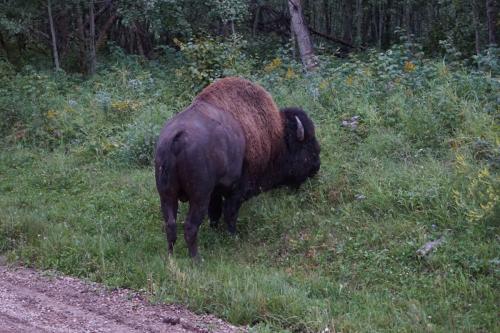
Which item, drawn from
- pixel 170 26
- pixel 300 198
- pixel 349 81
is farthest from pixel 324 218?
pixel 170 26

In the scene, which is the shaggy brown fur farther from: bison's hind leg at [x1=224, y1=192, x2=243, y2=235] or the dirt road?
the dirt road

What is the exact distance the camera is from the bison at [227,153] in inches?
301

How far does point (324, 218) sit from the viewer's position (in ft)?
29.2

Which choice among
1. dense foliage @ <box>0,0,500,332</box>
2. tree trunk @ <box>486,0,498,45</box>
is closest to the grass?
dense foliage @ <box>0,0,500,332</box>

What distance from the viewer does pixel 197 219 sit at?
7.84 m

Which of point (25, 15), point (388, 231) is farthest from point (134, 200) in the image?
point (25, 15)

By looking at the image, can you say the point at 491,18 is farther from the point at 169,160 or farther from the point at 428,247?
the point at 169,160

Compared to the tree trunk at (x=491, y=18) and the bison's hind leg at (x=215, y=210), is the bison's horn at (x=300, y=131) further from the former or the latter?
the tree trunk at (x=491, y=18)

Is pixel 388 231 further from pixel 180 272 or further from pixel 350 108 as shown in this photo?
pixel 350 108

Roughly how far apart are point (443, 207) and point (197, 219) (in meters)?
3.14

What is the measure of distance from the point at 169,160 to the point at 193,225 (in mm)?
871

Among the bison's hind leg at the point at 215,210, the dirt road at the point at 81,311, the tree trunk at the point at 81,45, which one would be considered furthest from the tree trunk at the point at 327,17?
the dirt road at the point at 81,311

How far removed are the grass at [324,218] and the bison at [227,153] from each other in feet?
1.14

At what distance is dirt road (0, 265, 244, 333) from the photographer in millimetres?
6012
